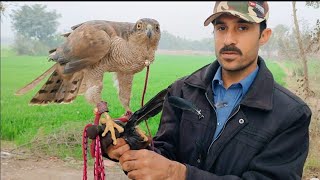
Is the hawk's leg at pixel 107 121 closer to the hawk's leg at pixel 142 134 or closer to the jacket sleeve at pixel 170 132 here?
the hawk's leg at pixel 142 134

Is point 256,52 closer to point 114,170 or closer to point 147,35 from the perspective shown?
point 147,35

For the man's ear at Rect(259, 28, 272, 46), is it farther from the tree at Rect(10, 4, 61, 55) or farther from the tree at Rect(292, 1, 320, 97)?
the tree at Rect(10, 4, 61, 55)

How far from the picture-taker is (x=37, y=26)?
10031 millimetres

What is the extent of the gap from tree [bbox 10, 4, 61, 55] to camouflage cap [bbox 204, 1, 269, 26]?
7.73 metres

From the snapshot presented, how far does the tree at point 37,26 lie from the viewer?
926 cm

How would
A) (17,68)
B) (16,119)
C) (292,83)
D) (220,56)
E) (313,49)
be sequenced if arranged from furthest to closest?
(17,68), (16,119), (292,83), (313,49), (220,56)

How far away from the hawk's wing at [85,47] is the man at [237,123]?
43cm

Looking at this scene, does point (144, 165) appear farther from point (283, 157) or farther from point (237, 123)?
point (283, 157)

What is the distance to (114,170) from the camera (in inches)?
262

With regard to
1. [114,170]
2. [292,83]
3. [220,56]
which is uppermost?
[220,56]

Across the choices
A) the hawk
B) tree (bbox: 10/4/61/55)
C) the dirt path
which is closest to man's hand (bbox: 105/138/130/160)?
the hawk

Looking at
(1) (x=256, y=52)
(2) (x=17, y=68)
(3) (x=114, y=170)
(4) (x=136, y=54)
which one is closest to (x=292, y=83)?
(3) (x=114, y=170)

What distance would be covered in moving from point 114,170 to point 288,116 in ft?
15.9

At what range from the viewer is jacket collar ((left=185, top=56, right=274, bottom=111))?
84.2 inches
